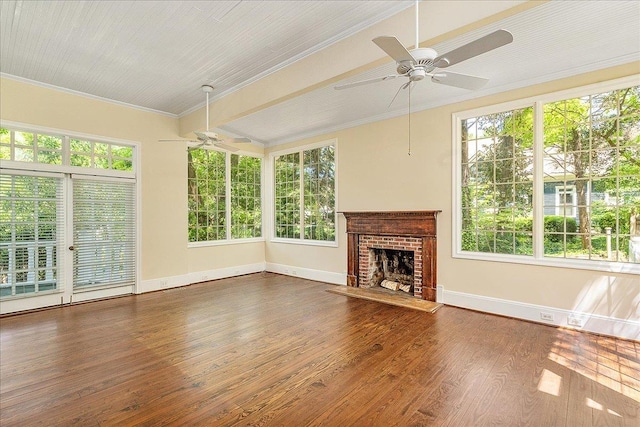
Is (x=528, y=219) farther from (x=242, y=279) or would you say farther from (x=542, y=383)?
(x=242, y=279)

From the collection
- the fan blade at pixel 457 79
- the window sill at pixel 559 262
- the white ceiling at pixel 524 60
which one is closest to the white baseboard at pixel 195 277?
the white ceiling at pixel 524 60

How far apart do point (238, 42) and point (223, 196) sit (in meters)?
3.94

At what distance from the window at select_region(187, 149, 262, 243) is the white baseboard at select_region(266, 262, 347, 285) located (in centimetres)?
92

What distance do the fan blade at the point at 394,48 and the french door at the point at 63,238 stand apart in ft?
16.6

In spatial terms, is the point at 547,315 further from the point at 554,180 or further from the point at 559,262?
the point at 554,180

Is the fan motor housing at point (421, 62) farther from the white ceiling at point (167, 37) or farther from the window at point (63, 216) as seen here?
the window at point (63, 216)

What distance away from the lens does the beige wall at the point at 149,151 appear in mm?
4484

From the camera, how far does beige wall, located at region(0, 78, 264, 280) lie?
4484 millimetres

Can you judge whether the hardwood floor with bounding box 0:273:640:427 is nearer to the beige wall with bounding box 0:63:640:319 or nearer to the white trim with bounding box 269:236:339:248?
the beige wall with bounding box 0:63:640:319

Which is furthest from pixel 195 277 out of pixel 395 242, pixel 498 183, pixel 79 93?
pixel 498 183

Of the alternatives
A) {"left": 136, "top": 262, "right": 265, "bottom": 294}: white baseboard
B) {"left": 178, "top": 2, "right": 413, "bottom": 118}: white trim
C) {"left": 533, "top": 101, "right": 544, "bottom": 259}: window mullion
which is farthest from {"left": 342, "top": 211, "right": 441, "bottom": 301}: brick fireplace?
{"left": 178, "top": 2, "right": 413, "bottom": 118}: white trim

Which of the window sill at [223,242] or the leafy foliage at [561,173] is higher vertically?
the leafy foliage at [561,173]

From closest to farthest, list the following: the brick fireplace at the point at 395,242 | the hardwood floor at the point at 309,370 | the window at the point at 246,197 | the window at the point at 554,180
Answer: the hardwood floor at the point at 309,370 < the window at the point at 554,180 < the brick fireplace at the point at 395,242 < the window at the point at 246,197

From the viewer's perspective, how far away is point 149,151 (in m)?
5.64
